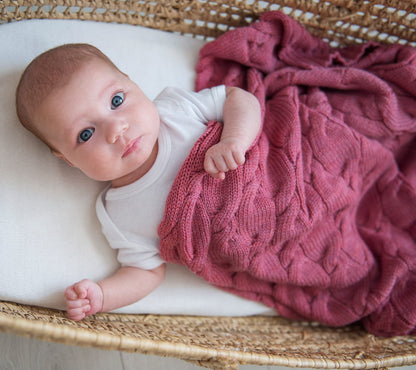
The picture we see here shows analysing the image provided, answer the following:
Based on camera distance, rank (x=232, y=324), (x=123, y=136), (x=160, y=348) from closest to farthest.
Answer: (x=160, y=348), (x=123, y=136), (x=232, y=324)

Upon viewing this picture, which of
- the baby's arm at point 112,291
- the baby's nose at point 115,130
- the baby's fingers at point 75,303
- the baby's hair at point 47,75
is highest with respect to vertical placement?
the baby's hair at point 47,75

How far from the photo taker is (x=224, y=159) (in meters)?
0.83

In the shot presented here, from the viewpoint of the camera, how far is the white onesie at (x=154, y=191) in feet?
3.02

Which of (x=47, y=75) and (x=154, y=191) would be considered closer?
(x=47, y=75)

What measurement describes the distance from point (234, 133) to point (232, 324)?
50 cm

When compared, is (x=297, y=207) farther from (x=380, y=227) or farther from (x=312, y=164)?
(x=380, y=227)

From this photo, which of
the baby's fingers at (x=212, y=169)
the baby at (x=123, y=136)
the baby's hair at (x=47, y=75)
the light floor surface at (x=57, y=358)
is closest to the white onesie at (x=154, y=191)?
the baby at (x=123, y=136)

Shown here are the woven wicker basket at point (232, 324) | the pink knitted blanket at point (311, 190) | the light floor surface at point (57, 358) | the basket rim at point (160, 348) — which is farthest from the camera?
the light floor surface at point (57, 358)

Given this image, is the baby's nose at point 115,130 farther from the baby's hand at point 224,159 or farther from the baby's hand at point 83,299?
the baby's hand at point 83,299

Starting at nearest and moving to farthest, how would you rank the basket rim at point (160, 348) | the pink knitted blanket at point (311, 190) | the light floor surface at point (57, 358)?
the basket rim at point (160, 348)
the pink knitted blanket at point (311, 190)
the light floor surface at point (57, 358)

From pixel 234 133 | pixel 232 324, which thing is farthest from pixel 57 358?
pixel 234 133

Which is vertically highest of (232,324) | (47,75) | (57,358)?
(47,75)

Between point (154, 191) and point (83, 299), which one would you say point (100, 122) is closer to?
point (154, 191)

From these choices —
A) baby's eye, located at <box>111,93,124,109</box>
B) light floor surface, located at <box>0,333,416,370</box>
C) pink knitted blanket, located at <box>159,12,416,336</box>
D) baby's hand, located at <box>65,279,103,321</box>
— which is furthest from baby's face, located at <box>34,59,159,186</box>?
light floor surface, located at <box>0,333,416,370</box>
